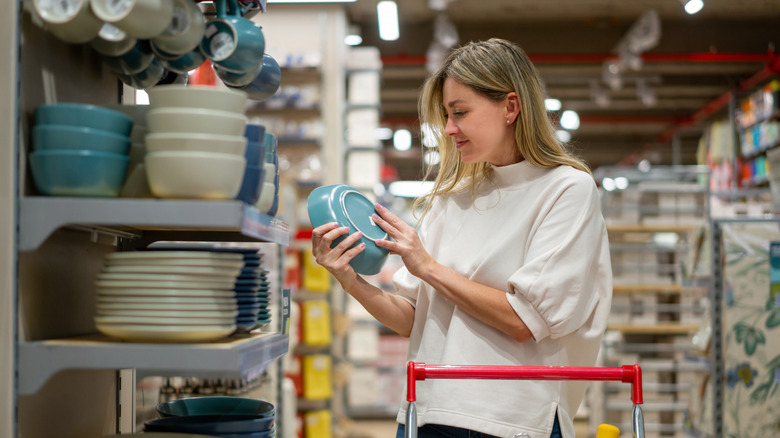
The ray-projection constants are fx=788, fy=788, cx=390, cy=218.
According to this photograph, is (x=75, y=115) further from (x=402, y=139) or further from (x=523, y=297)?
(x=402, y=139)

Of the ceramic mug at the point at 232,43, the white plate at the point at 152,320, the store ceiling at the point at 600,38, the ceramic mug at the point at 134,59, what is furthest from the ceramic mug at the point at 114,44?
the store ceiling at the point at 600,38

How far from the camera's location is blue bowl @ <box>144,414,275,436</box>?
1581 millimetres

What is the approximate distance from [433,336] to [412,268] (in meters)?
0.22

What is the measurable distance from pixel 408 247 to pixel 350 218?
157 millimetres

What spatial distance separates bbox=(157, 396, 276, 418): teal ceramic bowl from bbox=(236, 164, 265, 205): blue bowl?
551mm

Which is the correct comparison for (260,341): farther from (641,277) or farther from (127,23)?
(641,277)

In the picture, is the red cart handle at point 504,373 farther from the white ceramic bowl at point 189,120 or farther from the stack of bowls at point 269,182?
the white ceramic bowl at point 189,120

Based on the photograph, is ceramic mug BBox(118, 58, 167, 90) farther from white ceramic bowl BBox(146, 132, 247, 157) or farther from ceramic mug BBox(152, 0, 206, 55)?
white ceramic bowl BBox(146, 132, 247, 157)

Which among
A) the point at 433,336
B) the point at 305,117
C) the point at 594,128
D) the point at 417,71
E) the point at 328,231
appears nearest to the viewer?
the point at 328,231

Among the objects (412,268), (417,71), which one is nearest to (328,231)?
(412,268)

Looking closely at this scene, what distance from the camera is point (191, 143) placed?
4.30 ft

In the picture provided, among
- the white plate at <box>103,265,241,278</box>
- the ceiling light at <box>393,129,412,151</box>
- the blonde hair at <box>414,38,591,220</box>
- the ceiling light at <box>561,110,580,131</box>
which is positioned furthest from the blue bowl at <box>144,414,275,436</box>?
the ceiling light at <box>393,129,412,151</box>

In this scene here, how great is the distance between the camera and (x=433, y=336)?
1972mm

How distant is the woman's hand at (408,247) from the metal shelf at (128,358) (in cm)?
57
